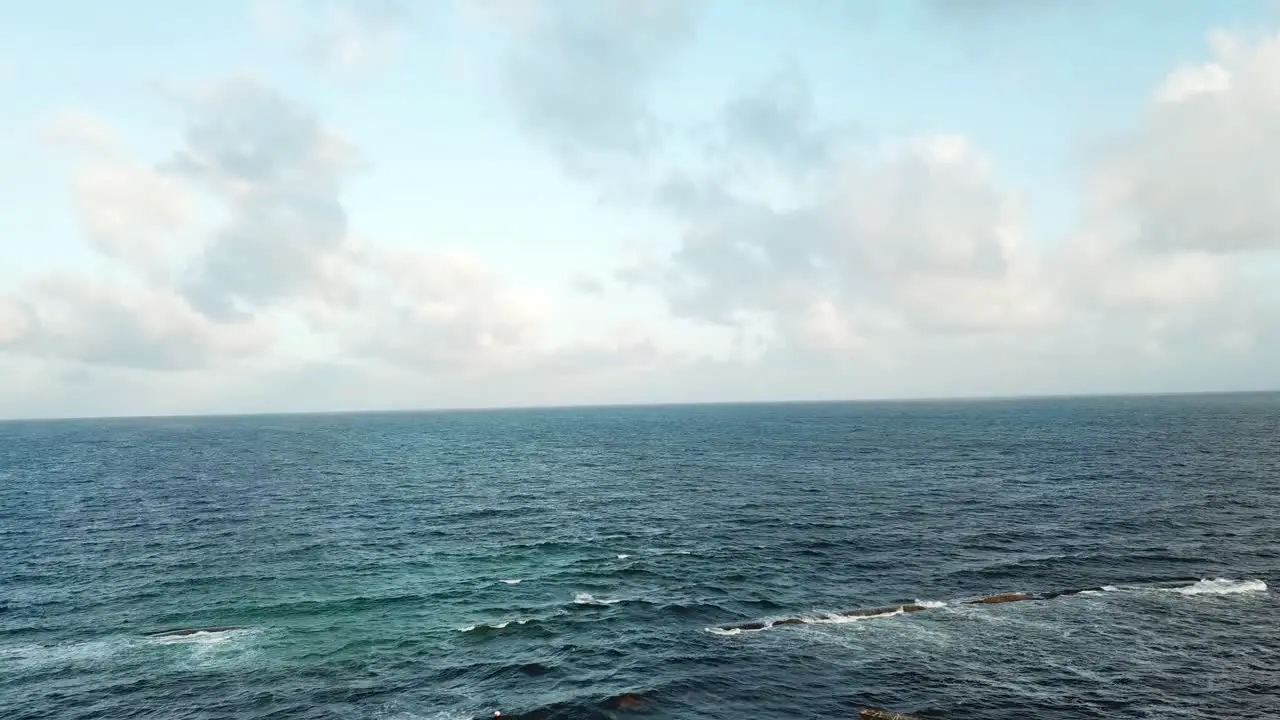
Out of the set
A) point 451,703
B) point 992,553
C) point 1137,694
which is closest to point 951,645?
point 1137,694

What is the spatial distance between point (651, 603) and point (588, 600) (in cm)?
721

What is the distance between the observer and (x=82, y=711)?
169 ft

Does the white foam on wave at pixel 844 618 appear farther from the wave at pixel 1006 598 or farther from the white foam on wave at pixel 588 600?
the white foam on wave at pixel 588 600

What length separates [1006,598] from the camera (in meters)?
70.1

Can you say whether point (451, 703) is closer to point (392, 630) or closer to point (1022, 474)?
point (392, 630)

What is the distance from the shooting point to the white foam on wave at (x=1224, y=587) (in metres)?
70.4

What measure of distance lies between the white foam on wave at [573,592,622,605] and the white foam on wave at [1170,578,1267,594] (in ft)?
202

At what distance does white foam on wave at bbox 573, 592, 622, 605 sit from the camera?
7269cm

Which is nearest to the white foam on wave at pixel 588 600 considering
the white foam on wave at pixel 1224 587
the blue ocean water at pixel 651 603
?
the blue ocean water at pixel 651 603

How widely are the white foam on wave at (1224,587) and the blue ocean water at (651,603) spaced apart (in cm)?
50

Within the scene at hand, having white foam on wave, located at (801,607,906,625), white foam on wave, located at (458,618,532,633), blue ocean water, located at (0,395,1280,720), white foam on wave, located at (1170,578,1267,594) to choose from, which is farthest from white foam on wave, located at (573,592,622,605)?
white foam on wave, located at (1170,578,1267,594)

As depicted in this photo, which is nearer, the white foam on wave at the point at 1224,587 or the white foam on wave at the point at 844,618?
the white foam on wave at the point at 844,618

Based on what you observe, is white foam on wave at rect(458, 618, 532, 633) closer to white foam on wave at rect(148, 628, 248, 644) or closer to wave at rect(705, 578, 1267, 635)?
wave at rect(705, 578, 1267, 635)

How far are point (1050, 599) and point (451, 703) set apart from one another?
61135 mm
